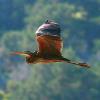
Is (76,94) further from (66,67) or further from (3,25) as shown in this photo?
(3,25)

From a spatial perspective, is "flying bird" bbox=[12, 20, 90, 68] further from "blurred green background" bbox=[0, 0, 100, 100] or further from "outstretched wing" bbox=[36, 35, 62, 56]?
"blurred green background" bbox=[0, 0, 100, 100]

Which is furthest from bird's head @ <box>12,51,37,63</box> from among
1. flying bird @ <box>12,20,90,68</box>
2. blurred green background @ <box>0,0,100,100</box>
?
blurred green background @ <box>0,0,100,100</box>

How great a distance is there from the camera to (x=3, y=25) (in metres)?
70.6

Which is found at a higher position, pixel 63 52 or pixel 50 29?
pixel 50 29

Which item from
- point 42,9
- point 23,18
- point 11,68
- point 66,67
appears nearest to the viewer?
point 66,67

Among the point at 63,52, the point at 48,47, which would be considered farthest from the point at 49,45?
the point at 63,52

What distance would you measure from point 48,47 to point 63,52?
44455mm

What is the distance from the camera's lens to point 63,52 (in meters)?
47.0

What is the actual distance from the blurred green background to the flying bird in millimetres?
35783

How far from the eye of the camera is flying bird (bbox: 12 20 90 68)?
2453 millimetres

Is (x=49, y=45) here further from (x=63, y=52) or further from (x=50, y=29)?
(x=63, y=52)

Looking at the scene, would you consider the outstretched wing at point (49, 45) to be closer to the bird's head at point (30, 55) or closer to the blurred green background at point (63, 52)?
the bird's head at point (30, 55)

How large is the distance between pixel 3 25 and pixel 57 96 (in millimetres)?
20931

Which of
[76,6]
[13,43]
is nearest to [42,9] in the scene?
[76,6]
